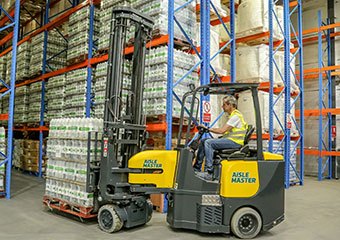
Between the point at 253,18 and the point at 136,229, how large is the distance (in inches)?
265

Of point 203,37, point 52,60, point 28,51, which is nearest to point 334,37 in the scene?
point 203,37

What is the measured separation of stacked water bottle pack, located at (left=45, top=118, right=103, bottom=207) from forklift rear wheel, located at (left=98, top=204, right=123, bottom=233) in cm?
40

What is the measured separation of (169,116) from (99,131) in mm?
1384

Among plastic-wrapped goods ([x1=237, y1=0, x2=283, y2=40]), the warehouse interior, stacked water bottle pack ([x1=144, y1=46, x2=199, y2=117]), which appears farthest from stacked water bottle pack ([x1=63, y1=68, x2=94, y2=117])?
plastic-wrapped goods ([x1=237, y1=0, x2=283, y2=40])

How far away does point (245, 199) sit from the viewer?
15.4ft

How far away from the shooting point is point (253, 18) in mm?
9297

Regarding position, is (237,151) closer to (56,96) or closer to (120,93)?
(120,93)

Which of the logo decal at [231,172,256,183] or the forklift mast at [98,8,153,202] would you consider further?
the forklift mast at [98,8,153,202]

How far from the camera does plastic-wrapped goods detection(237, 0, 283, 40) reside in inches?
363

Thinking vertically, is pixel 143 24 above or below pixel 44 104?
above

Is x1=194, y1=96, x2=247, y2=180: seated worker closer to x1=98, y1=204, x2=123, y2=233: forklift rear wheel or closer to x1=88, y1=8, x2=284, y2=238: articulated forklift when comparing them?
x1=88, y1=8, x2=284, y2=238: articulated forklift

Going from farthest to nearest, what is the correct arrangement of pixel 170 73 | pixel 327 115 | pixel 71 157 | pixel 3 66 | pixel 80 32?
1. pixel 3 66
2. pixel 327 115
3. pixel 80 32
4. pixel 170 73
5. pixel 71 157

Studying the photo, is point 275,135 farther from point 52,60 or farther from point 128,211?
point 52,60

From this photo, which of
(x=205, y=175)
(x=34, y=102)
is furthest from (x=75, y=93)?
(x=205, y=175)
